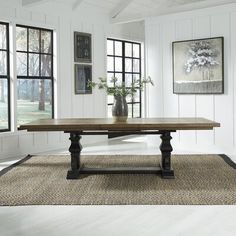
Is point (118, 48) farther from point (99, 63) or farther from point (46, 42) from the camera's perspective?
point (46, 42)

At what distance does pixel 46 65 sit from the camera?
24.4ft

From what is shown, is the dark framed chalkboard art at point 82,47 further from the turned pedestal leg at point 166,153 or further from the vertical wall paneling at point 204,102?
the turned pedestal leg at point 166,153

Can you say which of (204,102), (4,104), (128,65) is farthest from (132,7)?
(4,104)

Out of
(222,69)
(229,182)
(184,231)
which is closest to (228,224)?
(184,231)

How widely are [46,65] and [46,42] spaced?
41 cm

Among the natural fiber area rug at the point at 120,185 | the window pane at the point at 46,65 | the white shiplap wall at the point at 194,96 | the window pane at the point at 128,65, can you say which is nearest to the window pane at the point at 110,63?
the window pane at the point at 128,65

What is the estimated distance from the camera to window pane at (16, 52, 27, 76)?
693cm

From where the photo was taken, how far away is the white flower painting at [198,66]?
7012 millimetres

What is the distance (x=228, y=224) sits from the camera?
3.35 metres

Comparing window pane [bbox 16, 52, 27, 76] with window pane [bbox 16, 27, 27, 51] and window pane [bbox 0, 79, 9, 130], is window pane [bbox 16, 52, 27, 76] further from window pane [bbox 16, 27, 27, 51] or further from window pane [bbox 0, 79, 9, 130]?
window pane [bbox 0, 79, 9, 130]

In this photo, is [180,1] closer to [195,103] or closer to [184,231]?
[195,103]

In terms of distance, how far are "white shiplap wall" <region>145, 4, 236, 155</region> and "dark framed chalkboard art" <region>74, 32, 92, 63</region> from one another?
45.6 inches

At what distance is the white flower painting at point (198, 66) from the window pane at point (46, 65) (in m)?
2.28

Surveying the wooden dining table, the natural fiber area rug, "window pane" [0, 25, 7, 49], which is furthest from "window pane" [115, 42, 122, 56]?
the wooden dining table
